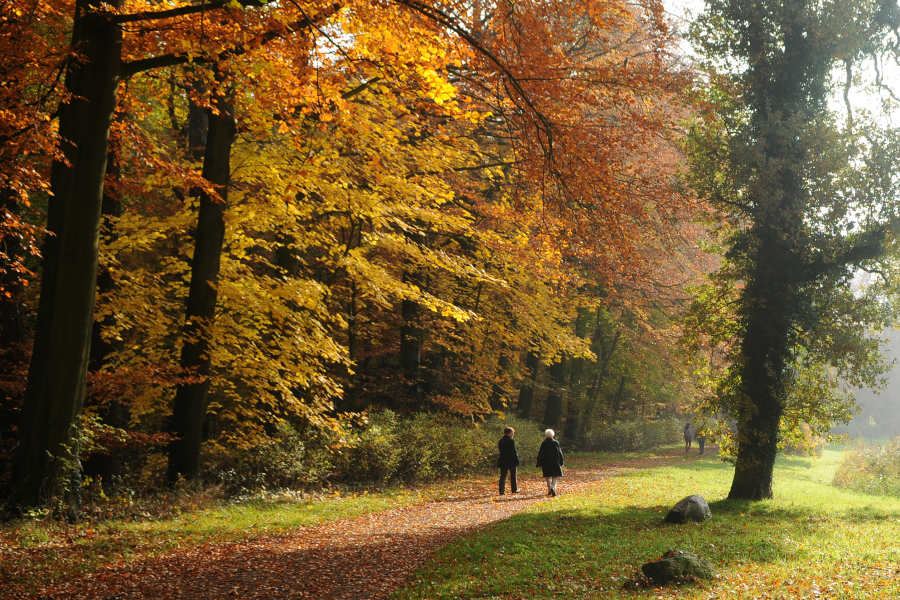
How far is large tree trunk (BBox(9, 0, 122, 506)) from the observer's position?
24.6 ft

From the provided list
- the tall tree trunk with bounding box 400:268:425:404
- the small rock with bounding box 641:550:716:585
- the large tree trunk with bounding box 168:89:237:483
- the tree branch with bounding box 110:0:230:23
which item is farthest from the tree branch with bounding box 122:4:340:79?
the tall tree trunk with bounding box 400:268:425:404

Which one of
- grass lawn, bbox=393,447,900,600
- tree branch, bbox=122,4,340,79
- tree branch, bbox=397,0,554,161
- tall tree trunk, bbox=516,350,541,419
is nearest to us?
grass lawn, bbox=393,447,900,600

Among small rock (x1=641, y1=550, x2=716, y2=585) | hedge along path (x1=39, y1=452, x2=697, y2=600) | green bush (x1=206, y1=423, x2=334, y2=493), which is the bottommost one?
hedge along path (x1=39, y1=452, x2=697, y2=600)

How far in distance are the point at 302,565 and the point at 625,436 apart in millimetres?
25100

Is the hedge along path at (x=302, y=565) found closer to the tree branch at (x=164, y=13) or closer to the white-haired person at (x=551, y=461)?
the white-haired person at (x=551, y=461)

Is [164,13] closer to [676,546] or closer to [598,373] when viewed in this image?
[676,546]

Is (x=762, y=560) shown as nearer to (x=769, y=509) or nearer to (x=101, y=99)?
(x=769, y=509)

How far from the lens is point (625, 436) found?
100.0ft

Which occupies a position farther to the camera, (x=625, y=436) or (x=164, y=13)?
(x=625, y=436)

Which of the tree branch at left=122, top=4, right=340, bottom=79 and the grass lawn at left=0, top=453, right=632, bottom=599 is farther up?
the tree branch at left=122, top=4, right=340, bottom=79

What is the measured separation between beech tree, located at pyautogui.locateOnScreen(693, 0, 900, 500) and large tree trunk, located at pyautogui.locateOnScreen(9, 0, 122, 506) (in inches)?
417

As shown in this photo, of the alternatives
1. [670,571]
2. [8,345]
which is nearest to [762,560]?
[670,571]

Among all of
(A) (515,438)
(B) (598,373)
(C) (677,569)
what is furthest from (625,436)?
(C) (677,569)

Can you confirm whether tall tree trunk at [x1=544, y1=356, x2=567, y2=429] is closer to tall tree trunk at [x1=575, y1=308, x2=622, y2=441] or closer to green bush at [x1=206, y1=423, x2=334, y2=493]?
tall tree trunk at [x1=575, y1=308, x2=622, y2=441]
